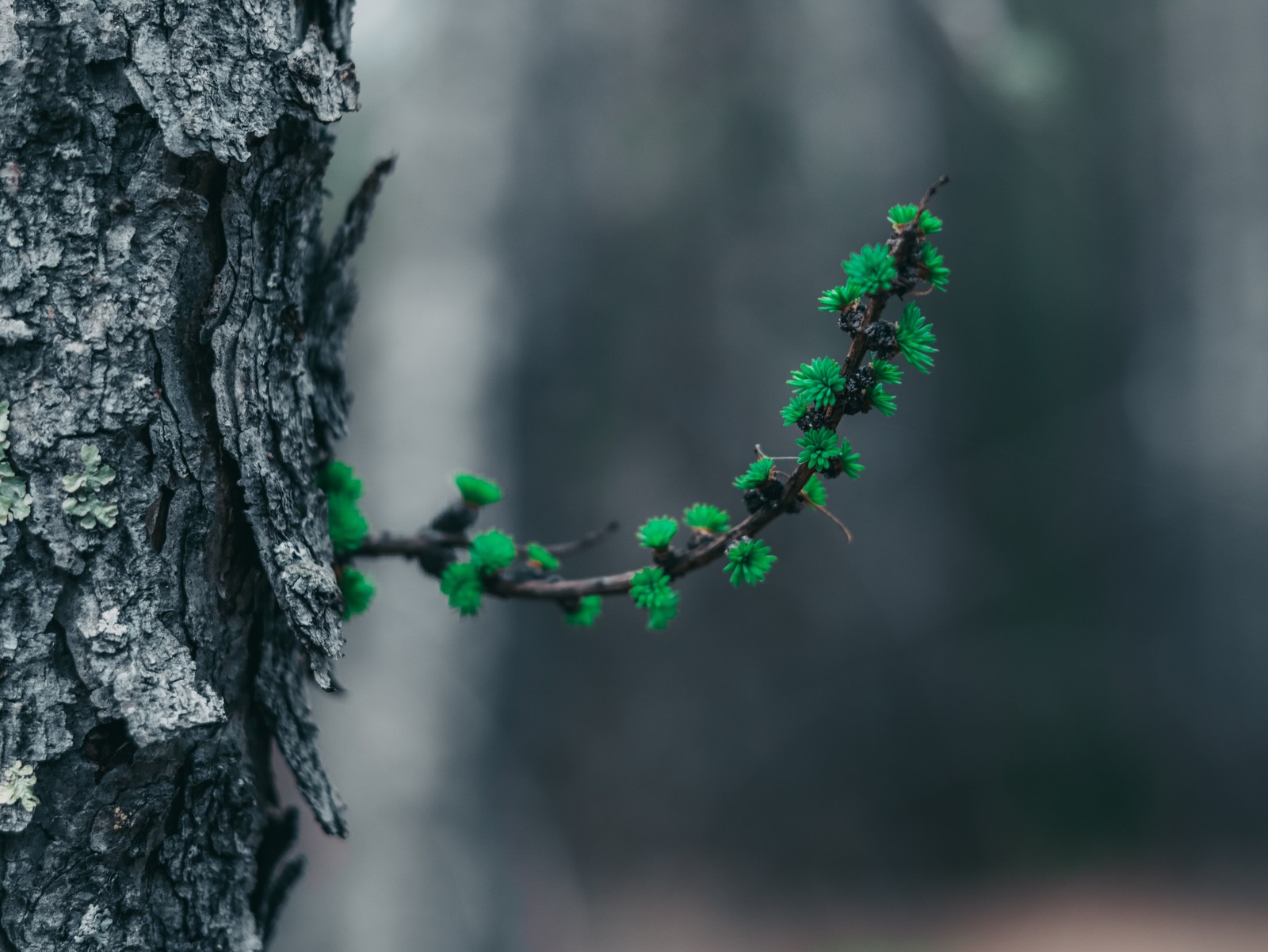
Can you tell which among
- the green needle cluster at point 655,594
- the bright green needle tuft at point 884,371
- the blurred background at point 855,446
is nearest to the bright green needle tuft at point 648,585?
the green needle cluster at point 655,594

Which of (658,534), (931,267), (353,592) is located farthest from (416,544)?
(931,267)

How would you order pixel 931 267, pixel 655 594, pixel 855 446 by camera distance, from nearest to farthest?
pixel 931 267 → pixel 655 594 → pixel 855 446

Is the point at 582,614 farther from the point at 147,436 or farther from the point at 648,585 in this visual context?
the point at 147,436

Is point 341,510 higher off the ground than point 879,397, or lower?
higher

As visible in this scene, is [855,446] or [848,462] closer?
[848,462]

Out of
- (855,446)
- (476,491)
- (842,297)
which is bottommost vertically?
(842,297)

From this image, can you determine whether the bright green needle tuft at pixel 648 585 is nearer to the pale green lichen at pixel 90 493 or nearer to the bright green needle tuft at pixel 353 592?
the bright green needle tuft at pixel 353 592

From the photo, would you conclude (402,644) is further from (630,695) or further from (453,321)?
(453,321)
